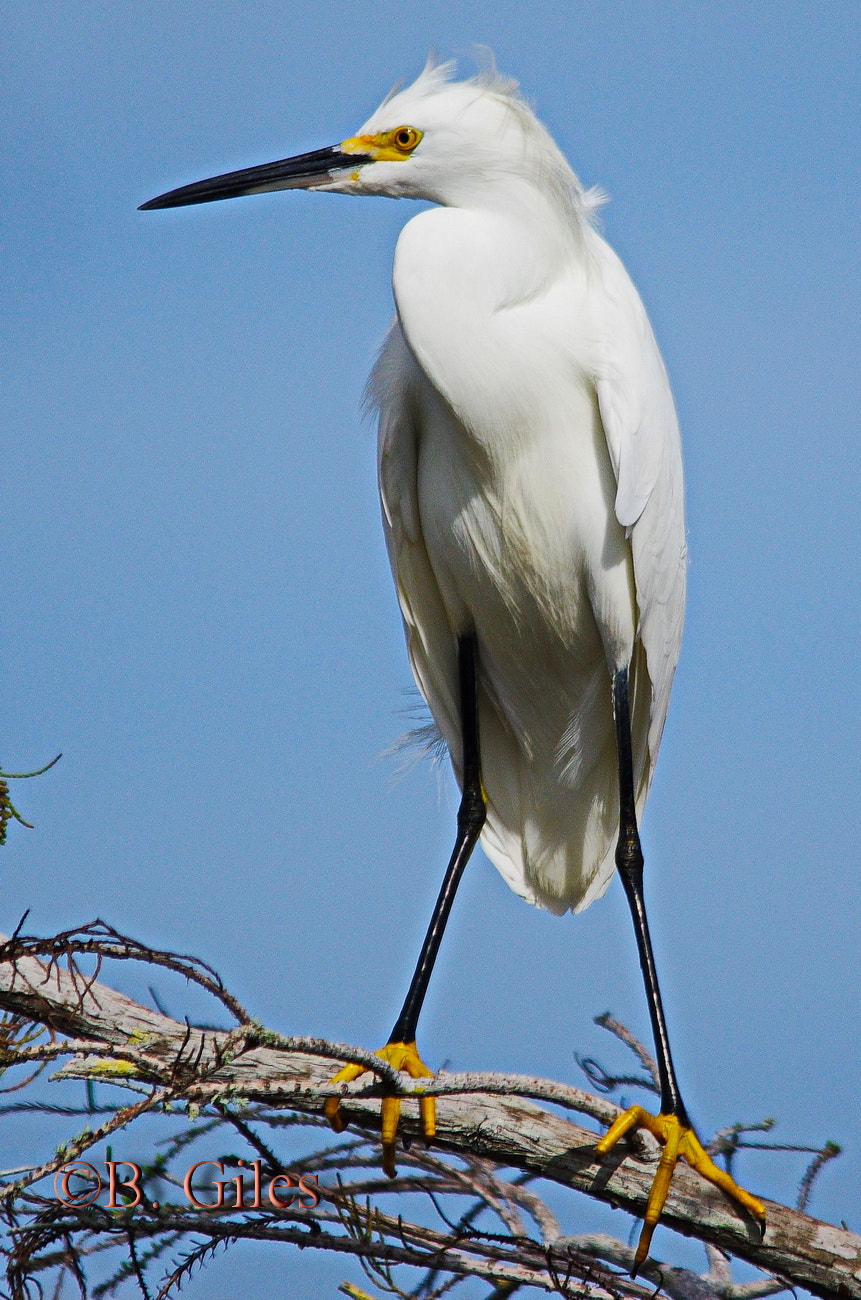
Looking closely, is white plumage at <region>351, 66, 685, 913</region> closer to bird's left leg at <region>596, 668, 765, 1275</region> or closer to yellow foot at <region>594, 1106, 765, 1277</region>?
bird's left leg at <region>596, 668, 765, 1275</region>

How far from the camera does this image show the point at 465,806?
3656 mm

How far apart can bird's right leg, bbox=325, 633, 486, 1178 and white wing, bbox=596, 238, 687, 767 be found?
19.6 inches

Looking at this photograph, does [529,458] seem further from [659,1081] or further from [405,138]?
[659,1081]

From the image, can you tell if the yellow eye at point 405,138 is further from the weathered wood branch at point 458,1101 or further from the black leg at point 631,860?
the weathered wood branch at point 458,1101

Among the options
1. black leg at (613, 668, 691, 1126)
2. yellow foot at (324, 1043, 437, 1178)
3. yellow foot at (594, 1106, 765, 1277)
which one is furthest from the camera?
black leg at (613, 668, 691, 1126)

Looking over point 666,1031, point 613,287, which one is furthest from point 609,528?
point 666,1031

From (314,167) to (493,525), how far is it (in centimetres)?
103

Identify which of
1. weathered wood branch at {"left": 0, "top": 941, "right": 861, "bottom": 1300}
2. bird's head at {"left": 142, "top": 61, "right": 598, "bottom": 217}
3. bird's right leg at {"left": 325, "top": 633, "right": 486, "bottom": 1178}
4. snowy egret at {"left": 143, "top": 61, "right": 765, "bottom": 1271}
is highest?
bird's head at {"left": 142, "top": 61, "right": 598, "bottom": 217}

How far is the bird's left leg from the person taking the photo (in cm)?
267

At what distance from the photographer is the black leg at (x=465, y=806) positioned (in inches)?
136

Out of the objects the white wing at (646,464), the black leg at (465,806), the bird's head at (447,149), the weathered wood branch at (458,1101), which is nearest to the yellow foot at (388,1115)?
the weathered wood branch at (458,1101)

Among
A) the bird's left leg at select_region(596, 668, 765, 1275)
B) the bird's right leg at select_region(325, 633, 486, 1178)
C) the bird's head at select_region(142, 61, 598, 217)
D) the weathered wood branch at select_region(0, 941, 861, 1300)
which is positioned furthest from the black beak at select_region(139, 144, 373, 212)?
the weathered wood branch at select_region(0, 941, 861, 1300)

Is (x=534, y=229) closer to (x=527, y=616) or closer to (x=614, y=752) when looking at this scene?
(x=527, y=616)

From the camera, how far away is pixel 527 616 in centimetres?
344
